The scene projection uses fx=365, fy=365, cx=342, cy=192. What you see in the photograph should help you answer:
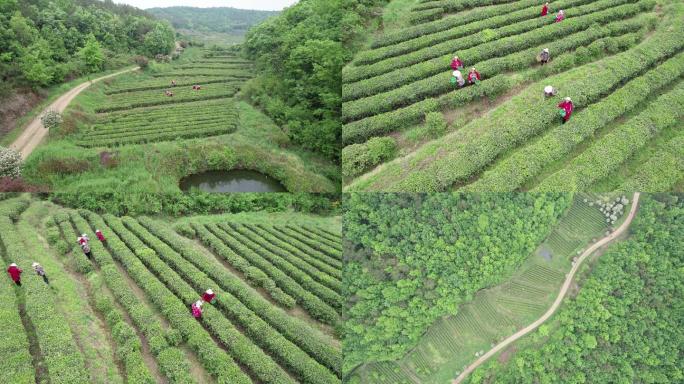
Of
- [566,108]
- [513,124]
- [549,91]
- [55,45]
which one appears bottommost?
[513,124]

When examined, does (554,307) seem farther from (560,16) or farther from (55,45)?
(55,45)

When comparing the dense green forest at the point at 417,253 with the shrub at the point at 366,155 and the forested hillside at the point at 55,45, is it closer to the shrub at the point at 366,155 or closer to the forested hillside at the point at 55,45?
the shrub at the point at 366,155

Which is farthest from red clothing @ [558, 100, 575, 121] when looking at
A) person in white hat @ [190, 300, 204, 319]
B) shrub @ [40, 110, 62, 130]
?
shrub @ [40, 110, 62, 130]

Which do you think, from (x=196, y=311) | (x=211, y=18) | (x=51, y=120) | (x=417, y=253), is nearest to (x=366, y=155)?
(x=417, y=253)

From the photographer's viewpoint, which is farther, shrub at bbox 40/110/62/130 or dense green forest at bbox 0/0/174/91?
dense green forest at bbox 0/0/174/91

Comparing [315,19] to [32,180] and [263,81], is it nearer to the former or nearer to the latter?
[263,81]

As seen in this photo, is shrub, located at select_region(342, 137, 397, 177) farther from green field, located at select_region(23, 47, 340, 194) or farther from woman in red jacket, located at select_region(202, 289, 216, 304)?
woman in red jacket, located at select_region(202, 289, 216, 304)

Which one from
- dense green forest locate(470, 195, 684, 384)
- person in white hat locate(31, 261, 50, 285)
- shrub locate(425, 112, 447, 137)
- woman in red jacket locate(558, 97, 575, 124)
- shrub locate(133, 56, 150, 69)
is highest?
shrub locate(133, 56, 150, 69)

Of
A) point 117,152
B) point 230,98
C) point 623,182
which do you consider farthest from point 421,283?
point 230,98
